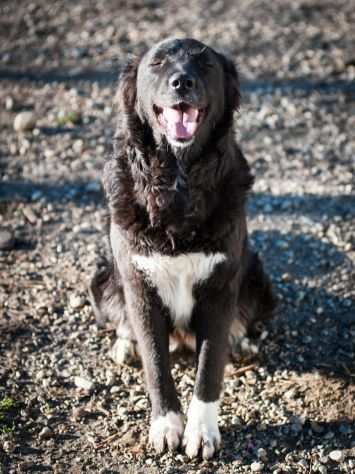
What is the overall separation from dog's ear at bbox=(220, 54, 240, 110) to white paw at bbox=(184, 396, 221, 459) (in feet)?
5.07

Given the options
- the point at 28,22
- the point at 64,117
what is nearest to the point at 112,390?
the point at 64,117

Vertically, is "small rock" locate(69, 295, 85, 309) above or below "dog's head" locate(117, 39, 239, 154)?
below

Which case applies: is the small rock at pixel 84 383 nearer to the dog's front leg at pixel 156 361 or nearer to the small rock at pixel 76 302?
the dog's front leg at pixel 156 361

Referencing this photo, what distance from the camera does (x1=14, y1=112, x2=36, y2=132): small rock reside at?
19.7ft

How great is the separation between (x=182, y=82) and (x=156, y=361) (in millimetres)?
1418

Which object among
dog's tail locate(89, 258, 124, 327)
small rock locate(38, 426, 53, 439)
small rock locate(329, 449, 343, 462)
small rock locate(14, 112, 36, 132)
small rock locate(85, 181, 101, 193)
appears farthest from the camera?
small rock locate(14, 112, 36, 132)

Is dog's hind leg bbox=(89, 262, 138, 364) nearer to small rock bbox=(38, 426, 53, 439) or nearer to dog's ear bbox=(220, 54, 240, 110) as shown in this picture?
small rock bbox=(38, 426, 53, 439)

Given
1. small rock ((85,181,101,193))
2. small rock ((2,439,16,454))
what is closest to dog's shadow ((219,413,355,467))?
small rock ((2,439,16,454))

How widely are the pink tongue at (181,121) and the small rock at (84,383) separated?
1.56 m

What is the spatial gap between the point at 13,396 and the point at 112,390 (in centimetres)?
56

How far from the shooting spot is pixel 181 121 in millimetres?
3139

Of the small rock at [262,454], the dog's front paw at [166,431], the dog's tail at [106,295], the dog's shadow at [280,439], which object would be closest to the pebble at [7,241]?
the dog's tail at [106,295]

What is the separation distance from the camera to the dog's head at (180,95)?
3.04m

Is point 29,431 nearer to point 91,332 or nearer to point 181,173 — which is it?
point 91,332
